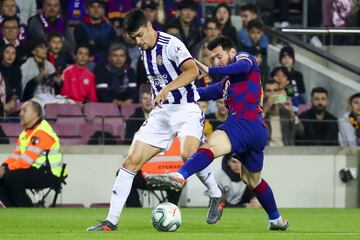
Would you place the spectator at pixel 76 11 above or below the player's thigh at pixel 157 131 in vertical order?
above

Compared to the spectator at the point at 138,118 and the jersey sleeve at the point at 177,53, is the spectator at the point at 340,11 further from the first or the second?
the jersey sleeve at the point at 177,53

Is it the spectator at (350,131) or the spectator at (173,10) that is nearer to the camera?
the spectator at (350,131)

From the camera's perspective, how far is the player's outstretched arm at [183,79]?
12637mm

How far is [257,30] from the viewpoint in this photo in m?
21.9

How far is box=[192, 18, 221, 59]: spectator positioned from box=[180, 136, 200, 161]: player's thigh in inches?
302

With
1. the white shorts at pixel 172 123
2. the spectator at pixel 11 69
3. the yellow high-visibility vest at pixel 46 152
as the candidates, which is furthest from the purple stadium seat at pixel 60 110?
the white shorts at pixel 172 123

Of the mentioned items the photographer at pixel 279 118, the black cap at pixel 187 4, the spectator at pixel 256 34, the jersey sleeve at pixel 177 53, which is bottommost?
the photographer at pixel 279 118

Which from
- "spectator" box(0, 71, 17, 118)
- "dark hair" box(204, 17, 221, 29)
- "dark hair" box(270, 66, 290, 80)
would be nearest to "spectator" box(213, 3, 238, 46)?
"dark hair" box(204, 17, 221, 29)

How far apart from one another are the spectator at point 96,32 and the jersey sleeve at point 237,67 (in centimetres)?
858

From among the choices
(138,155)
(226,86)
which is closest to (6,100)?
(138,155)

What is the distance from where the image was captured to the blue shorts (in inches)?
500

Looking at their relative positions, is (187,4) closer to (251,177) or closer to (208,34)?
(208,34)

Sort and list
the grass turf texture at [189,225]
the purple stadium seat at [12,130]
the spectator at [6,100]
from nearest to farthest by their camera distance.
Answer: the grass turf texture at [189,225], the purple stadium seat at [12,130], the spectator at [6,100]

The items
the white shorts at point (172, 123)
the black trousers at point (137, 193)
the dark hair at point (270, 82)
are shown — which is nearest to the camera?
the white shorts at point (172, 123)
